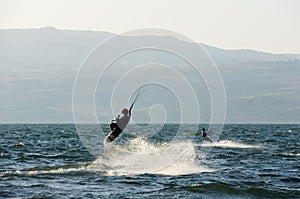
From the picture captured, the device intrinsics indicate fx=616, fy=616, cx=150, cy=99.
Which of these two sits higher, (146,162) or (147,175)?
(146,162)

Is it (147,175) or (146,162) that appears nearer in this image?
(147,175)

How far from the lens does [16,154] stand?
42969 mm

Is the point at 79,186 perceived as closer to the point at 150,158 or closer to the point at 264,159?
the point at 150,158

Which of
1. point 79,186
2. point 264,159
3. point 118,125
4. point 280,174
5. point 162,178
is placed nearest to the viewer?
point 79,186

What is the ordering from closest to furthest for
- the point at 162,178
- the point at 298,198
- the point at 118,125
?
the point at 298,198 → the point at 162,178 → the point at 118,125

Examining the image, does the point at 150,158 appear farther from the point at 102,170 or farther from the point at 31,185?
the point at 31,185

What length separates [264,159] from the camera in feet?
134

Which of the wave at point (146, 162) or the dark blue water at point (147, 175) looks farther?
the wave at point (146, 162)

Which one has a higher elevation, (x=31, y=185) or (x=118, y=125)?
(x=118, y=125)

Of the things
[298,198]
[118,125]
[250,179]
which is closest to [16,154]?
[118,125]

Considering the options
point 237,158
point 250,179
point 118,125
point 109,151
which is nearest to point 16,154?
point 109,151

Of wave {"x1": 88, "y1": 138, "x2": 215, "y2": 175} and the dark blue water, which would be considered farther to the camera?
wave {"x1": 88, "y1": 138, "x2": 215, "y2": 175}

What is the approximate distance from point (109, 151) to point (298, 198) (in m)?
20.7

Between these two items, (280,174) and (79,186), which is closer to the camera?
(79,186)
